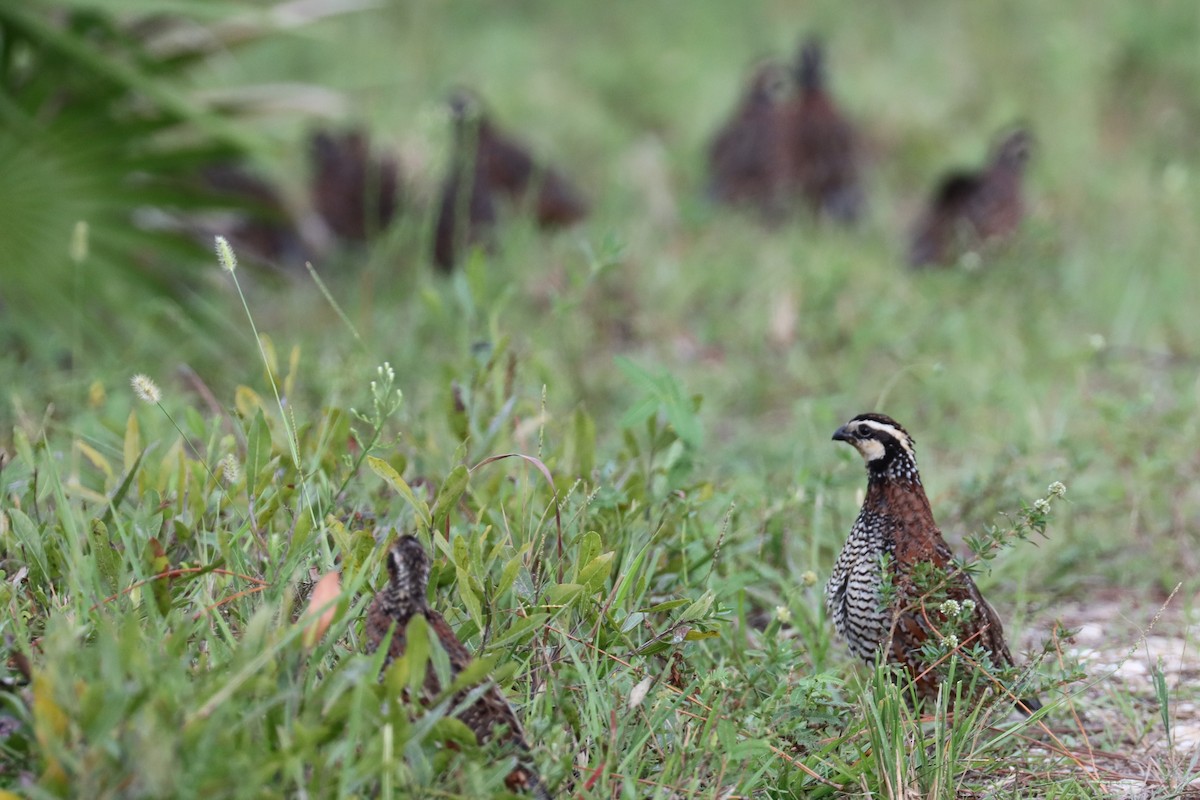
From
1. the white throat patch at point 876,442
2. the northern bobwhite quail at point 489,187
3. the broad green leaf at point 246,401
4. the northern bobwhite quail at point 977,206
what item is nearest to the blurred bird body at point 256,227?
the northern bobwhite quail at point 489,187

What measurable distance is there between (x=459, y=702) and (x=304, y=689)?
0.26 meters

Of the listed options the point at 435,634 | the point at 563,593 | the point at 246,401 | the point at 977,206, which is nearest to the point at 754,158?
the point at 977,206

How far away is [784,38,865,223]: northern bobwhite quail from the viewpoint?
296 inches

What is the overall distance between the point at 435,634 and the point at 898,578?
1063 mm

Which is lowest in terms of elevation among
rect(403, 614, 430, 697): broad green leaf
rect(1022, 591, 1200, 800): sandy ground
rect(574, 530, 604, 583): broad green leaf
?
rect(1022, 591, 1200, 800): sandy ground

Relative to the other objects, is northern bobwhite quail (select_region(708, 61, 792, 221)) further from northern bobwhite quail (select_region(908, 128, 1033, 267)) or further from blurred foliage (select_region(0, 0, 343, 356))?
blurred foliage (select_region(0, 0, 343, 356))

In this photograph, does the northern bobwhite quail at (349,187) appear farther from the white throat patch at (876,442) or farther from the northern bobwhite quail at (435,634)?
the northern bobwhite quail at (435,634)

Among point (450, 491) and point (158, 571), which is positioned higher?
point (450, 491)

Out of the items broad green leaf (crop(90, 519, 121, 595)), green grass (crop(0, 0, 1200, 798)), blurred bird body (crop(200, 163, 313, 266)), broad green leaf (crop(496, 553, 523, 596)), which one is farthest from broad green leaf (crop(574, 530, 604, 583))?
blurred bird body (crop(200, 163, 313, 266))

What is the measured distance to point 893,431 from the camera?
2895 mm

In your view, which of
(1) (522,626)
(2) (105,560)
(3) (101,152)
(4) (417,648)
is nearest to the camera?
(4) (417,648)

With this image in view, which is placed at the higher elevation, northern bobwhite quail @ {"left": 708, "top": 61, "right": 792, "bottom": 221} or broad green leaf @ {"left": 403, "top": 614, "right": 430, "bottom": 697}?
northern bobwhite quail @ {"left": 708, "top": 61, "right": 792, "bottom": 221}

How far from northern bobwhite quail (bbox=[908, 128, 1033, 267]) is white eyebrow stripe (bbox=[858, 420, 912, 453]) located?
12.5 feet

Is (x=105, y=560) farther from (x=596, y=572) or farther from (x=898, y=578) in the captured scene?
(x=898, y=578)
